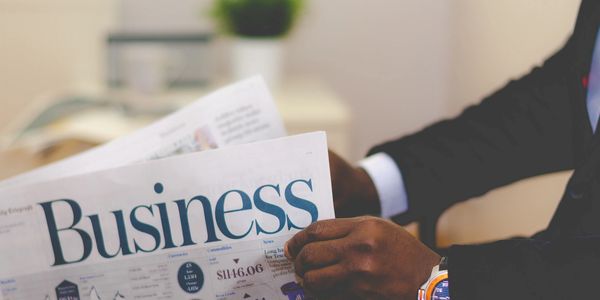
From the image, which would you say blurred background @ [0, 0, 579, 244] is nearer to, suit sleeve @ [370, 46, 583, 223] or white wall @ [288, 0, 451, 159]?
white wall @ [288, 0, 451, 159]

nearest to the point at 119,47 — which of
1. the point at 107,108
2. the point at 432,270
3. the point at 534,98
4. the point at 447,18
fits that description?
the point at 107,108

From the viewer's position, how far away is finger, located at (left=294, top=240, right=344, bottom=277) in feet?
1.63

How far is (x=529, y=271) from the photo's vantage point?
509 mm

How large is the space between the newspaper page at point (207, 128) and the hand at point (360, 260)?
0.66 feet

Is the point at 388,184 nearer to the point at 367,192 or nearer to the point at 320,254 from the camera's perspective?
the point at 367,192

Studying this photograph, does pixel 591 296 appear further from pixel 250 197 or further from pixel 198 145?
pixel 198 145

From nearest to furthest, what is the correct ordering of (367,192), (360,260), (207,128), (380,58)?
1. (360,260)
2. (207,128)
3. (367,192)
4. (380,58)

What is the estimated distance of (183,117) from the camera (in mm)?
688

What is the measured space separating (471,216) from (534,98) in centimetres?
109

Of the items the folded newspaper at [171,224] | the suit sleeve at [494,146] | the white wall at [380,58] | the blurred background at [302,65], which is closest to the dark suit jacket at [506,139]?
the suit sleeve at [494,146]

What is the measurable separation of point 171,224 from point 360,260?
0.55ft

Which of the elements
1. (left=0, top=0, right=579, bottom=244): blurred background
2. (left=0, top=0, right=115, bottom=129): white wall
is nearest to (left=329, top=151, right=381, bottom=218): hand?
(left=0, top=0, right=579, bottom=244): blurred background

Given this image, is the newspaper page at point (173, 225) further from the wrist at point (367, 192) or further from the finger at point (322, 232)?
the wrist at point (367, 192)

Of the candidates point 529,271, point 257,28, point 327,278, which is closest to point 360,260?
point 327,278
